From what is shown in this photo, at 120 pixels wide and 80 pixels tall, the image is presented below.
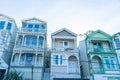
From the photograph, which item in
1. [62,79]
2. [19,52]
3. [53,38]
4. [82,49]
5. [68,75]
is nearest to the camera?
[62,79]

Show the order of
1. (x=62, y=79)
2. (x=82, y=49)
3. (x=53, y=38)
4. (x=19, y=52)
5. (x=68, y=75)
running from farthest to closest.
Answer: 1. (x=82, y=49)
2. (x=53, y=38)
3. (x=19, y=52)
4. (x=68, y=75)
5. (x=62, y=79)

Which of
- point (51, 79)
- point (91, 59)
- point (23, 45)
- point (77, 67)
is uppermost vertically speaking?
point (23, 45)

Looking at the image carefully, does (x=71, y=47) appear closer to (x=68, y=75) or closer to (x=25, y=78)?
(x=68, y=75)

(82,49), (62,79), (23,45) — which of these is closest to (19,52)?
(23,45)

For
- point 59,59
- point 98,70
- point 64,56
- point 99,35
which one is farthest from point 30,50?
point 99,35

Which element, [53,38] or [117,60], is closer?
[117,60]

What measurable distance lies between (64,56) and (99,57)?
20.3 feet

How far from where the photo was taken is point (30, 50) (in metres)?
20.4

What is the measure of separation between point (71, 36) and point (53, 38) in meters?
3.44

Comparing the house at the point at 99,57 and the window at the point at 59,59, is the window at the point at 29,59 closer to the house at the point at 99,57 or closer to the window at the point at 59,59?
the window at the point at 59,59

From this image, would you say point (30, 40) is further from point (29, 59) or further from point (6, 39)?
point (6, 39)

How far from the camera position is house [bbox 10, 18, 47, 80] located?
18.8 metres

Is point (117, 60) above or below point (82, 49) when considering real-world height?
below

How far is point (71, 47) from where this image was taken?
883 inches
